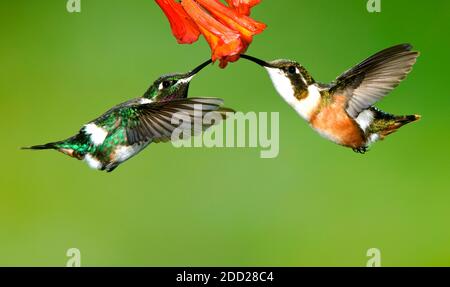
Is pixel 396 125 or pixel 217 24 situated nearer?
pixel 217 24

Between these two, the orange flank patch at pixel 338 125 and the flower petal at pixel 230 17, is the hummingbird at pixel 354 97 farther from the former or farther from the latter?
the flower petal at pixel 230 17

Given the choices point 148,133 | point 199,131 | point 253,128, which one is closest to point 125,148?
point 148,133

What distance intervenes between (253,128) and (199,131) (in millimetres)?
113

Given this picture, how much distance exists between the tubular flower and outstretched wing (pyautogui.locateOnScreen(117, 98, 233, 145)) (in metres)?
0.10

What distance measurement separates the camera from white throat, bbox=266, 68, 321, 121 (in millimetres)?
928

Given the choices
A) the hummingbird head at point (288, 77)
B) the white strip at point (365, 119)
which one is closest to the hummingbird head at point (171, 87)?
the hummingbird head at point (288, 77)

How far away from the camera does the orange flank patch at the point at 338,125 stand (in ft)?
3.51

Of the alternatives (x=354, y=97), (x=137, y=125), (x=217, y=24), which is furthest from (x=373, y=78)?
(x=137, y=125)

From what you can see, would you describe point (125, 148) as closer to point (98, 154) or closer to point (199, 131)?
point (98, 154)

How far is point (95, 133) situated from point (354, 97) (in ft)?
1.76

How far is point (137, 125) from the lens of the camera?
1.05 metres

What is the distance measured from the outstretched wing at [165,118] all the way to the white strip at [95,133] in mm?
76

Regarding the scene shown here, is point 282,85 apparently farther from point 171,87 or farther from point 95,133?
point 95,133

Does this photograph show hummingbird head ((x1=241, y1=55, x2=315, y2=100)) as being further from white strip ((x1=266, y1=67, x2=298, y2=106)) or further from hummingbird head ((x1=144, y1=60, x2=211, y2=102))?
hummingbird head ((x1=144, y1=60, x2=211, y2=102))
